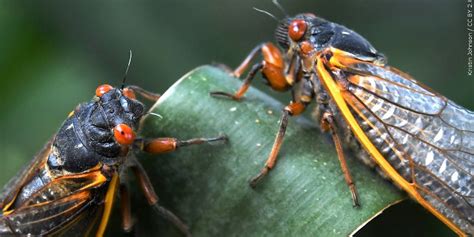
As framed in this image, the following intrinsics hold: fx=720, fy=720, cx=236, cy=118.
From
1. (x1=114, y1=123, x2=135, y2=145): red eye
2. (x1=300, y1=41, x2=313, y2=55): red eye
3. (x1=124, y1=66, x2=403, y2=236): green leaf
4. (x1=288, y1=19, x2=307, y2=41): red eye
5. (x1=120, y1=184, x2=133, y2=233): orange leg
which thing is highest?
(x1=288, y1=19, x2=307, y2=41): red eye

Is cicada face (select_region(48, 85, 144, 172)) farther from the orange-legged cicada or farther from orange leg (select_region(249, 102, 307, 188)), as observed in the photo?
orange leg (select_region(249, 102, 307, 188))

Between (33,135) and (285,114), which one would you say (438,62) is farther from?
(33,135)

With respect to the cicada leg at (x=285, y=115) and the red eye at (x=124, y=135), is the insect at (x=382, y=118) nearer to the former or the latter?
the cicada leg at (x=285, y=115)

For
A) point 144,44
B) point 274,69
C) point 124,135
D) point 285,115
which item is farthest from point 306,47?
point 144,44

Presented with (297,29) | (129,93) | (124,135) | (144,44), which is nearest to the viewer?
(124,135)

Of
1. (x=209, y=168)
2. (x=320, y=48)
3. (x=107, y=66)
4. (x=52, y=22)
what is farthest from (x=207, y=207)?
(x=52, y=22)

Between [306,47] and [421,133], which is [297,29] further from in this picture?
[421,133]

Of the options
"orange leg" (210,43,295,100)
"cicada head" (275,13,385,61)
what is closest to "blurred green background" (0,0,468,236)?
"orange leg" (210,43,295,100)
